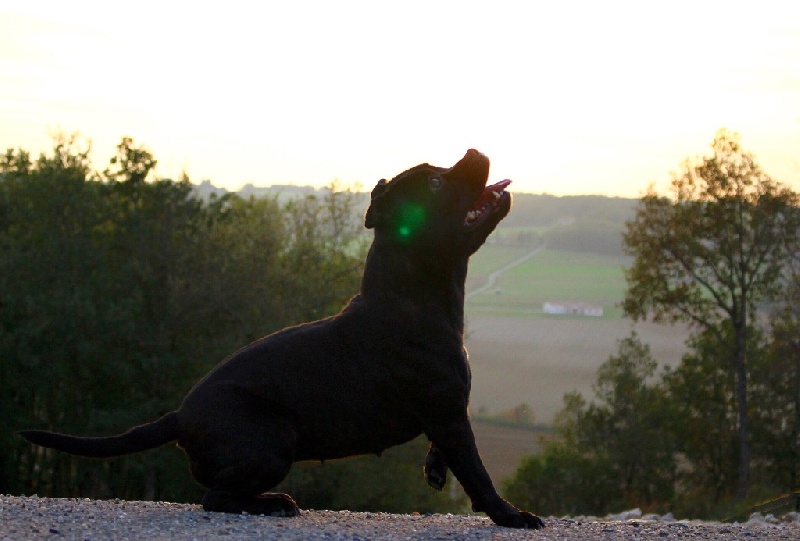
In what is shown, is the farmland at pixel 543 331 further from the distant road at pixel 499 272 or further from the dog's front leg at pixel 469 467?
the dog's front leg at pixel 469 467

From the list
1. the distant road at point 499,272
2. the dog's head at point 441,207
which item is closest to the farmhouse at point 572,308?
the distant road at point 499,272

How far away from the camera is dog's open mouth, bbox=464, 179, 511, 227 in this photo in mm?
7945

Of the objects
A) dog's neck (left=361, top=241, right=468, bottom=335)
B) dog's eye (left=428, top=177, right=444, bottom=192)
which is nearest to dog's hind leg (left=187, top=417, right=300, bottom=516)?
dog's neck (left=361, top=241, right=468, bottom=335)

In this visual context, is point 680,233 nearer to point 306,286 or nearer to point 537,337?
point 306,286

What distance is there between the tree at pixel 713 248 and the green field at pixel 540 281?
2301cm

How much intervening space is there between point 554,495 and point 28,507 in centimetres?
2926

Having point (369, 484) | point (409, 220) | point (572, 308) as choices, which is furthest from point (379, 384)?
point (572, 308)

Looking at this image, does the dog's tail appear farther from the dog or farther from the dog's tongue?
the dog's tongue

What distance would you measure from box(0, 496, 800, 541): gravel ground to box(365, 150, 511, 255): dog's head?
1.96 meters

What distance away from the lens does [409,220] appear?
26.0ft

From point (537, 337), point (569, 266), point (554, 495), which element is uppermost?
point (569, 266)

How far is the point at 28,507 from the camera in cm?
834

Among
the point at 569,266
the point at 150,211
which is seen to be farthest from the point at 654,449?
the point at 569,266

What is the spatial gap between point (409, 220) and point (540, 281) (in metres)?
61.0
